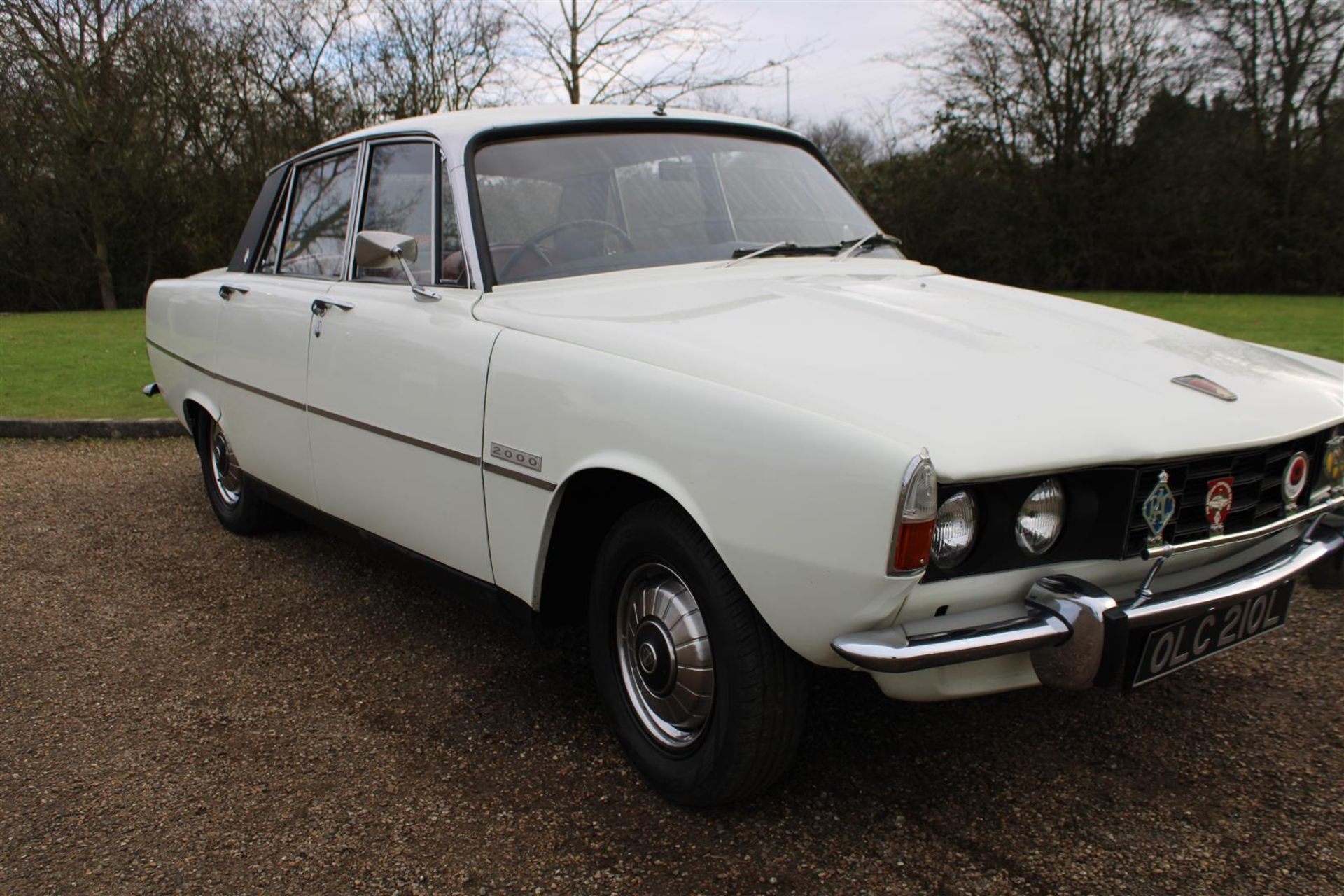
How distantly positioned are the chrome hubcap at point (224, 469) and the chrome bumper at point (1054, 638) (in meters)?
3.55

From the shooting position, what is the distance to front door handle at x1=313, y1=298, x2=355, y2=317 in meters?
3.41

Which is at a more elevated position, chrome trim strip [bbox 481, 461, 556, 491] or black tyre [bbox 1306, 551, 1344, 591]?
chrome trim strip [bbox 481, 461, 556, 491]

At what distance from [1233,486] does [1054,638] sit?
2.12 feet

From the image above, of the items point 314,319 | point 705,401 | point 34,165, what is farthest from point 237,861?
point 34,165

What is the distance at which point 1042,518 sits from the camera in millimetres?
2068

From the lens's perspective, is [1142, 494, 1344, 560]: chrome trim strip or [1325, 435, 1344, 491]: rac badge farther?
[1325, 435, 1344, 491]: rac badge

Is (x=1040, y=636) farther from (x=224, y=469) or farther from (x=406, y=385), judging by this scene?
(x=224, y=469)

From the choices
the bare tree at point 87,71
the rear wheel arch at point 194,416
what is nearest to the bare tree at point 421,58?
the bare tree at point 87,71

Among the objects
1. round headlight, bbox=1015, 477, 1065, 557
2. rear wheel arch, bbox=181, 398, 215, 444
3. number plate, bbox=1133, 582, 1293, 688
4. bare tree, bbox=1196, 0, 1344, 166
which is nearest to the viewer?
round headlight, bbox=1015, 477, 1065, 557

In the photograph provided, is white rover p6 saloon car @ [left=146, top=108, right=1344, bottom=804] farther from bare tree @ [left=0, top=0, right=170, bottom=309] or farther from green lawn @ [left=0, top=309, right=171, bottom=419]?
bare tree @ [left=0, top=0, right=170, bottom=309]

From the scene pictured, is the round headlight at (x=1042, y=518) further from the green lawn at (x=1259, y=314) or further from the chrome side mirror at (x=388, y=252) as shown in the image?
the green lawn at (x=1259, y=314)

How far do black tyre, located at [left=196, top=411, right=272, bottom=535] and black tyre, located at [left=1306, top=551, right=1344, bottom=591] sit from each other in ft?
13.0

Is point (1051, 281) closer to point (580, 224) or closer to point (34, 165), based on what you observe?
point (580, 224)

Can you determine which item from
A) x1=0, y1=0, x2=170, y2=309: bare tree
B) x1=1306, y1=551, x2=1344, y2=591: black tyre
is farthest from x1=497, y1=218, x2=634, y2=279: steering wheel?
x1=0, y1=0, x2=170, y2=309: bare tree
